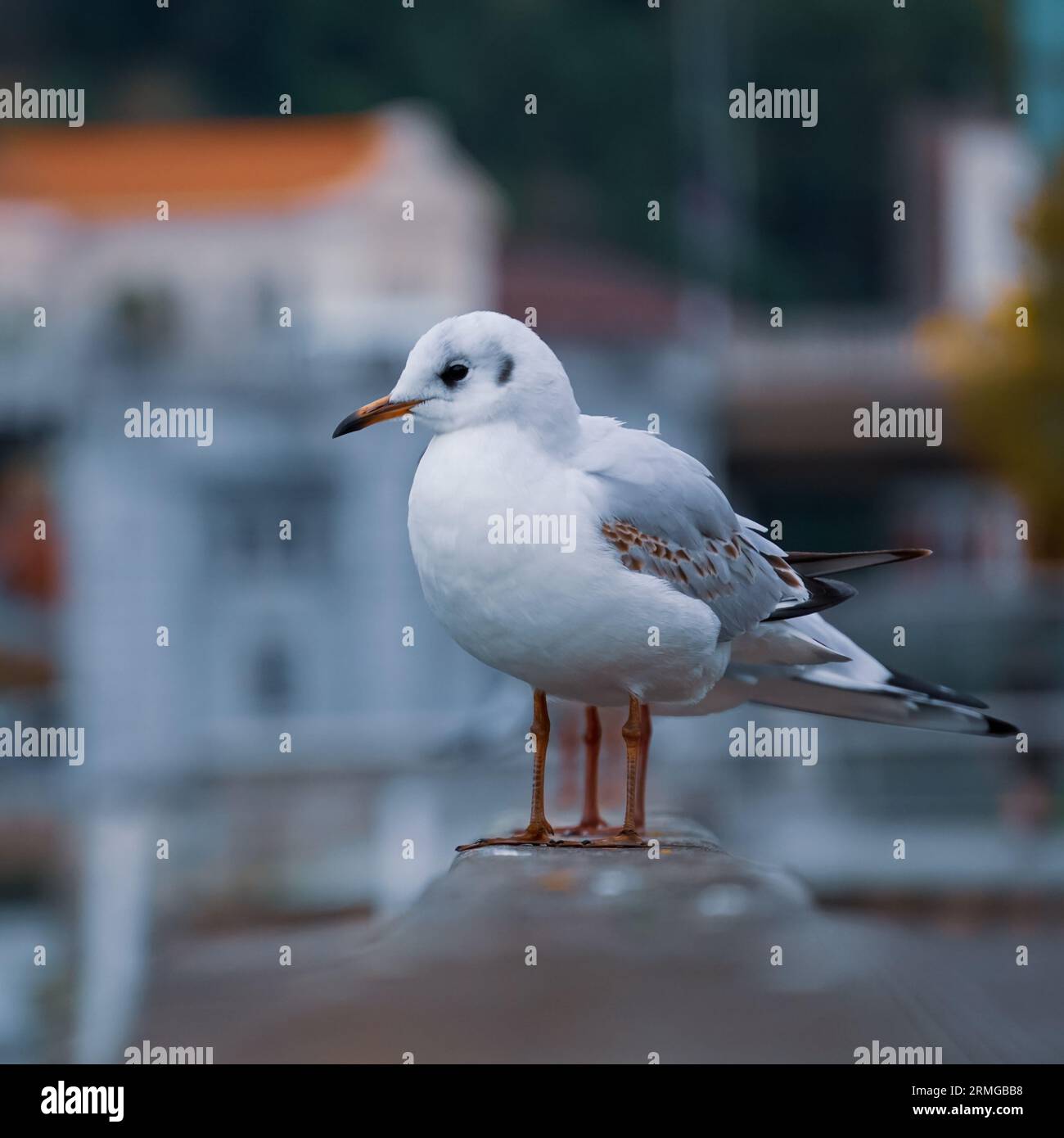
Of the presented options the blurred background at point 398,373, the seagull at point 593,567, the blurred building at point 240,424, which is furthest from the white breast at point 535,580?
the blurred building at point 240,424

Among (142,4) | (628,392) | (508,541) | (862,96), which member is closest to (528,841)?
(508,541)

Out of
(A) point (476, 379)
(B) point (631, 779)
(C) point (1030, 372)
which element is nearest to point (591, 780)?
(B) point (631, 779)

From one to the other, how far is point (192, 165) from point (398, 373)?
5944mm

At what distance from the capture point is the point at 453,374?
81.3 inches

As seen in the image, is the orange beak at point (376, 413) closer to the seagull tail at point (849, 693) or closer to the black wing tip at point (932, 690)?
the seagull tail at point (849, 693)

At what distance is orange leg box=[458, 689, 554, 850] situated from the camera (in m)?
2.20

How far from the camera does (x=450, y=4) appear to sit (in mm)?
26578

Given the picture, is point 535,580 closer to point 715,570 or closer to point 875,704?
point 715,570

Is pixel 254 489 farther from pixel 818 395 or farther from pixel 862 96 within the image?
pixel 862 96

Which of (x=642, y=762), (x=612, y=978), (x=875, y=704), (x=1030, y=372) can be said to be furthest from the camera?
(x=1030, y=372)

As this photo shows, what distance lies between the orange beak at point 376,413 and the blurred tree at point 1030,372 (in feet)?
33.5

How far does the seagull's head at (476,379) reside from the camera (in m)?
2.04

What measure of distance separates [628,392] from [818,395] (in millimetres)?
2335

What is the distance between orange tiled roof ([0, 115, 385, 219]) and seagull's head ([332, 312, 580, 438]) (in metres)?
18.8
